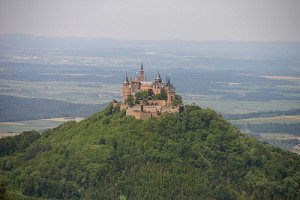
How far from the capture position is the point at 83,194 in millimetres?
75750

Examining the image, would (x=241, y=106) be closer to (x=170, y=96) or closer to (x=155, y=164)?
(x=170, y=96)

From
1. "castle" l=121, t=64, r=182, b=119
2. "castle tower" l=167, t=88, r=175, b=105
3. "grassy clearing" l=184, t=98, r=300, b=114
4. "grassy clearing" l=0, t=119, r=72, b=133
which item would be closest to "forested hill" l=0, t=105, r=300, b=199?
"castle" l=121, t=64, r=182, b=119

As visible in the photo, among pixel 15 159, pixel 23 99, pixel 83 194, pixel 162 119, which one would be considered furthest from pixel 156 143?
pixel 23 99

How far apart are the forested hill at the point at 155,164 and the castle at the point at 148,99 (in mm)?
888

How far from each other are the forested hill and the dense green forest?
6359 cm

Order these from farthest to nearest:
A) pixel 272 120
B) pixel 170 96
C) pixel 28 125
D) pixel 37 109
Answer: pixel 37 109 → pixel 272 120 → pixel 28 125 → pixel 170 96

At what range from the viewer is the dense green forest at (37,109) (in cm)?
15362

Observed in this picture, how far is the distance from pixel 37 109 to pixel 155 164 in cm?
9234

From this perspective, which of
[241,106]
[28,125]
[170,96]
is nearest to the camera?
[170,96]

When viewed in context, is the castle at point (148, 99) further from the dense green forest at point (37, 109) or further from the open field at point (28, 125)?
the dense green forest at point (37, 109)

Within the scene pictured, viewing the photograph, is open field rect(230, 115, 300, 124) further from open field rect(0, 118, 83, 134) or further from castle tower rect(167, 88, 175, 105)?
castle tower rect(167, 88, 175, 105)

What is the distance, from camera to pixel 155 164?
7819 cm

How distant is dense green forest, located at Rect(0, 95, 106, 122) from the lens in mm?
153625

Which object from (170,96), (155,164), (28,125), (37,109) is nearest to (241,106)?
(37,109)
